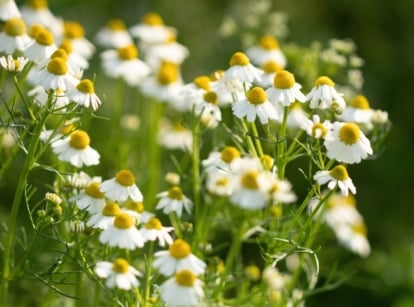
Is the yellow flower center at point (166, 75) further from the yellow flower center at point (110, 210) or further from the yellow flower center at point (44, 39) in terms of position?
the yellow flower center at point (110, 210)

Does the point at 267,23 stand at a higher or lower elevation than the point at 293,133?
higher

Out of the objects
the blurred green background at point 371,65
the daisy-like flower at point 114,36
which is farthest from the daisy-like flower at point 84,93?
the blurred green background at point 371,65

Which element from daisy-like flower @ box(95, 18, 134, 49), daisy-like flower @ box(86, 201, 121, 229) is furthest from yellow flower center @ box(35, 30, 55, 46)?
daisy-like flower @ box(95, 18, 134, 49)

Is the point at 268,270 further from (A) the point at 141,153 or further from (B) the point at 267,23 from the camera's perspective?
(B) the point at 267,23

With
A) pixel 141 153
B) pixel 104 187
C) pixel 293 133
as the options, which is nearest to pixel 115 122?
pixel 141 153

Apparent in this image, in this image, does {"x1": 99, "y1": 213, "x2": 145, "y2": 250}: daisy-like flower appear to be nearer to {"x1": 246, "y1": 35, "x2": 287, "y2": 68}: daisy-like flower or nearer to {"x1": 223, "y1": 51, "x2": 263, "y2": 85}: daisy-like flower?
{"x1": 223, "y1": 51, "x2": 263, "y2": 85}: daisy-like flower

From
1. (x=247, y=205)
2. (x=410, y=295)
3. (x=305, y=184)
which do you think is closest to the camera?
(x=247, y=205)
